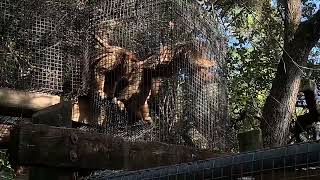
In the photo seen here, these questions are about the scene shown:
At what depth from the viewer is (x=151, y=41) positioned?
176 inches

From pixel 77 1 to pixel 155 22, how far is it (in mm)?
624

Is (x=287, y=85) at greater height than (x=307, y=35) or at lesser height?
lesser

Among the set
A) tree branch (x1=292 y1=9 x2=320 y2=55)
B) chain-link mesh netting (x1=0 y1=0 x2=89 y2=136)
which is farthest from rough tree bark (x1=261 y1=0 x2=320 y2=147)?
chain-link mesh netting (x1=0 y1=0 x2=89 y2=136)

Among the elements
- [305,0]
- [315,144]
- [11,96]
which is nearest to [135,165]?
[11,96]

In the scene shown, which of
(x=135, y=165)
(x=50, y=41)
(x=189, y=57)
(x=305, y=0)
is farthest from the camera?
(x=305, y=0)

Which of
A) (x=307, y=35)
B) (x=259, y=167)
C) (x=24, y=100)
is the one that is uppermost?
(x=307, y=35)

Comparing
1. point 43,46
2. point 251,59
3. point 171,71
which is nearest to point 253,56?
point 251,59

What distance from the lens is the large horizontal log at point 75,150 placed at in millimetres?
2656

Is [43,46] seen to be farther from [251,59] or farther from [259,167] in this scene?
[251,59]

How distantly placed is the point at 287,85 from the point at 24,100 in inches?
133

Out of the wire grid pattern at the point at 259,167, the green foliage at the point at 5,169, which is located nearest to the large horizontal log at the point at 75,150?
the wire grid pattern at the point at 259,167

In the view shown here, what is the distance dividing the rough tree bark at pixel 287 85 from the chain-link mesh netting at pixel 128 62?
144 cm

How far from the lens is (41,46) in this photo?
4.18m

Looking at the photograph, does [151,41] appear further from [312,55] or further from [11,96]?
[312,55]
